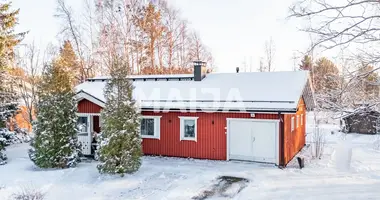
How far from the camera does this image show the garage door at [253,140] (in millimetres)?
→ 10914

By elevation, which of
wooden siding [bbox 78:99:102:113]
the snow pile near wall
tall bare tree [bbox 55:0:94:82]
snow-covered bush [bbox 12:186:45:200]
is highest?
tall bare tree [bbox 55:0:94:82]

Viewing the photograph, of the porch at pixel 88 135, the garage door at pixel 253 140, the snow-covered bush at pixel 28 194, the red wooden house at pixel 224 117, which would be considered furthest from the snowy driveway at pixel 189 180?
the porch at pixel 88 135

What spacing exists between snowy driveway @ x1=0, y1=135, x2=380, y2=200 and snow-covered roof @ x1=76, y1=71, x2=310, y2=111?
2235mm

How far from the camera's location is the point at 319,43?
5.39m

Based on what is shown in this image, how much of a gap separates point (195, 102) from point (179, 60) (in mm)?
14674

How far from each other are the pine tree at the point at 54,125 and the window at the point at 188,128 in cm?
421

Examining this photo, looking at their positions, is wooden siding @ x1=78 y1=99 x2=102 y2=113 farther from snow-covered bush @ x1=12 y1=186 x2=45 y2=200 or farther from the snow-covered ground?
snow-covered bush @ x1=12 y1=186 x2=45 y2=200

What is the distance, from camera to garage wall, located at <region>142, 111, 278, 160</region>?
11.5 metres

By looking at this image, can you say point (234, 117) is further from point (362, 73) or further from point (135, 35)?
point (135, 35)

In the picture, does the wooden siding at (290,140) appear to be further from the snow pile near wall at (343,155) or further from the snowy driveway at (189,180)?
the snow pile near wall at (343,155)

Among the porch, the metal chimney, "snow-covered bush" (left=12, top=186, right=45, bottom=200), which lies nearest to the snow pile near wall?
the metal chimney

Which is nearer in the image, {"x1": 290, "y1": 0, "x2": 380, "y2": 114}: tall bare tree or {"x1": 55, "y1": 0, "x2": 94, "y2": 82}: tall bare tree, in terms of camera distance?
{"x1": 290, "y1": 0, "x2": 380, "y2": 114}: tall bare tree

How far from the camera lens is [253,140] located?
11195 millimetres

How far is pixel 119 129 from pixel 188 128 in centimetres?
330
